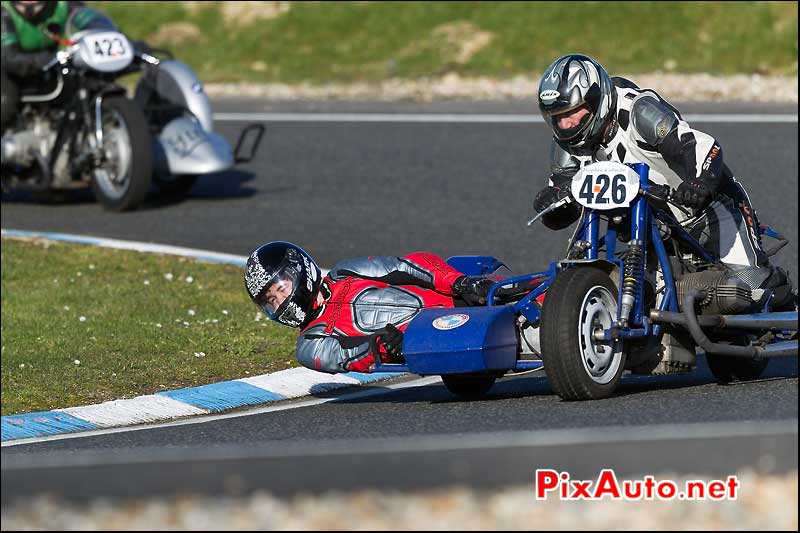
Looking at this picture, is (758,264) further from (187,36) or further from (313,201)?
(187,36)

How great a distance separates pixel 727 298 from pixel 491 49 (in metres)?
11.7

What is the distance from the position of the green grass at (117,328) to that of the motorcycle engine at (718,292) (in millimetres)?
2579

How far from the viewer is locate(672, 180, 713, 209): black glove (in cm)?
734

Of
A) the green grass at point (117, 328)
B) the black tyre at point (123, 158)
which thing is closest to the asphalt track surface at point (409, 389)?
the black tyre at point (123, 158)

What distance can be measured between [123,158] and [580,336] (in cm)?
781

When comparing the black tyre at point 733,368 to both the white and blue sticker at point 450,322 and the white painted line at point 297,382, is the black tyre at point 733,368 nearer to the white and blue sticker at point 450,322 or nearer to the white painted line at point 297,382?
the white and blue sticker at point 450,322

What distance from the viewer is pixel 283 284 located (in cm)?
802

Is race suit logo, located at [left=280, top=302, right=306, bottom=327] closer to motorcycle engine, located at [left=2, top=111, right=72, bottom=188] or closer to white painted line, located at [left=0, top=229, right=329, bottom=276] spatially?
white painted line, located at [left=0, top=229, right=329, bottom=276]

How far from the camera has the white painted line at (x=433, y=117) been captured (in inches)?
653

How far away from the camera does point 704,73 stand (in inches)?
710

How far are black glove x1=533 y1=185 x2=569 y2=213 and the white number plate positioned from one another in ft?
22.8

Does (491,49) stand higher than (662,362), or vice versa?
(491,49)

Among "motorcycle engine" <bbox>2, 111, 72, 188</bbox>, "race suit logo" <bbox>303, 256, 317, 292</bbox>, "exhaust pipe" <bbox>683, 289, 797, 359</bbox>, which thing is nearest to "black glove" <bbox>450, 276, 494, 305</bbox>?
"race suit logo" <bbox>303, 256, 317, 292</bbox>

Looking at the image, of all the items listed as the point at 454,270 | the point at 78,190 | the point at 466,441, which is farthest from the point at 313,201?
the point at 466,441
